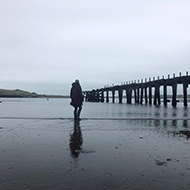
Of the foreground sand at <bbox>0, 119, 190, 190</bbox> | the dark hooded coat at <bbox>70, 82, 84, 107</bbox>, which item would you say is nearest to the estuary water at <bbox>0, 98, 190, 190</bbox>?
the foreground sand at <bbox>0, 119, 190, 190</bbox>

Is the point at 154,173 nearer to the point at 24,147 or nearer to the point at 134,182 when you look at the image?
the point at 134,182

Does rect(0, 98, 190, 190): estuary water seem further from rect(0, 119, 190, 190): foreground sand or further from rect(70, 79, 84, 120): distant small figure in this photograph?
rect(70, 79, 84, 120): distant small figure

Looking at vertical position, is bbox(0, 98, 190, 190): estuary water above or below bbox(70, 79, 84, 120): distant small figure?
below

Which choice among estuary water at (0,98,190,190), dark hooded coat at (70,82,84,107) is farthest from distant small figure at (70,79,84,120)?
estuary water at (0,98,190,190)

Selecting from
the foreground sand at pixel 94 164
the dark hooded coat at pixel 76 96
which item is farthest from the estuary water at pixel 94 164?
the dark hooded coat at pixel 76 96

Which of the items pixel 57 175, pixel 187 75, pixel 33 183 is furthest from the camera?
pixel 187 75

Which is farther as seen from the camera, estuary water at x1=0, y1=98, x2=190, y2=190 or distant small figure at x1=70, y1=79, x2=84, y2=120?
distant small figure at x1=70, y1=79, x2=84, y2=120

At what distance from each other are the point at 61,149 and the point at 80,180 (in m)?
Answer: 1.95

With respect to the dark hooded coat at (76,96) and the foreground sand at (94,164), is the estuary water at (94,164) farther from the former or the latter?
the dark hooded coat at (76,96)

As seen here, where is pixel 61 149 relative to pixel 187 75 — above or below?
below

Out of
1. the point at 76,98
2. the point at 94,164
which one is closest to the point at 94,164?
the point at 94,164

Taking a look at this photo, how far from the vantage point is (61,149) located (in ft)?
17.0

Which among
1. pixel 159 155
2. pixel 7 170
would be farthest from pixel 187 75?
pixel 7 170

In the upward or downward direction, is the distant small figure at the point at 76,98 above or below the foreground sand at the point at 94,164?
above
